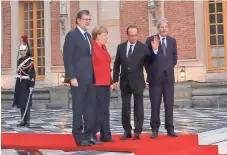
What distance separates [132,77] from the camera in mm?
5199

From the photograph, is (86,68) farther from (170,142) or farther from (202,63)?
(202,63)

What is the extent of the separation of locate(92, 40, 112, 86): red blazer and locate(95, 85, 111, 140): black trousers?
0.09 m

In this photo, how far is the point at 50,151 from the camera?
4.85 meters

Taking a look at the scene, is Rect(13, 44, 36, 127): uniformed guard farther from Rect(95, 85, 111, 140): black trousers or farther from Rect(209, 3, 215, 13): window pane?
Rect(209, 3, 215, 13): window pane

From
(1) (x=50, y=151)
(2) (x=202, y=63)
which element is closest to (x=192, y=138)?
(1) (x=50, y=151)

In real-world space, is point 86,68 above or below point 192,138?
above

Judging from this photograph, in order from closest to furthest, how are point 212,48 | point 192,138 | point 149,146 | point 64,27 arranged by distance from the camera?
point 149,146 < point 192,138 < point 212,48 < point 64,27

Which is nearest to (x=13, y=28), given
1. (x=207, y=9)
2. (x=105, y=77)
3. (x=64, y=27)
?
(x=64, y=27)

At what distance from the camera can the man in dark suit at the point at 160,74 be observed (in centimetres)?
534

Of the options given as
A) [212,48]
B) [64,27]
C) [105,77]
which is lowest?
[105,77]

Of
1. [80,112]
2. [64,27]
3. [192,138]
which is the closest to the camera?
[80,112]

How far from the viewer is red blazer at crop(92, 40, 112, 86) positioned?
504cm

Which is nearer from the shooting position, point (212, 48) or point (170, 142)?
point (170, 142)

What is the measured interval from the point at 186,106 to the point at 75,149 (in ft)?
28.8
